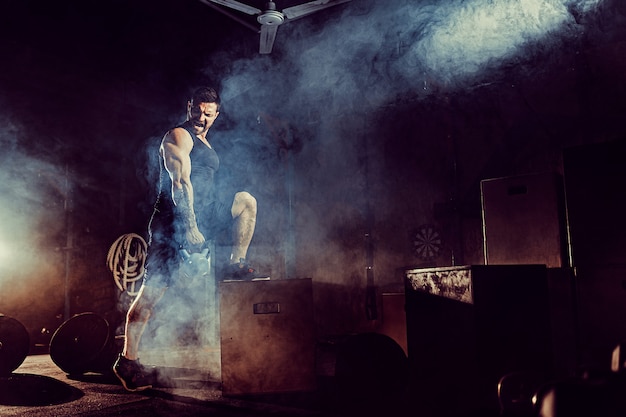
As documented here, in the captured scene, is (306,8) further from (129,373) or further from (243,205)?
(129,373)

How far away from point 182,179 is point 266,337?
1223mm

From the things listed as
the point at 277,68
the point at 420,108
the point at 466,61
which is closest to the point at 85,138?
the point at 277,68

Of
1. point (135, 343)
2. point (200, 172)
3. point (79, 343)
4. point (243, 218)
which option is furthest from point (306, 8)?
point (79, 343)

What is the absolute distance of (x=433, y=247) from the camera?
18.9ft

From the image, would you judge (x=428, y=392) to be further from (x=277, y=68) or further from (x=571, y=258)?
(x=277, y=68)

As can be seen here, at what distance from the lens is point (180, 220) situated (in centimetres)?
312

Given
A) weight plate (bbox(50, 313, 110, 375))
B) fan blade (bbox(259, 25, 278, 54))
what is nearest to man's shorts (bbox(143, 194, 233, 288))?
weight plate (bbox(50, 313, 110, 375))

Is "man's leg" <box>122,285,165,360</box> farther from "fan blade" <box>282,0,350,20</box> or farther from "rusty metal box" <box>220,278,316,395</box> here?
"fan blade" <box>282,0,350,20</box>

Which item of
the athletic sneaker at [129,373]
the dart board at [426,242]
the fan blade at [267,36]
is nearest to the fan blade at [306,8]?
the fan blade at [267,36]

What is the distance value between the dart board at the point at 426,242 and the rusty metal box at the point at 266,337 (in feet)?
10.3

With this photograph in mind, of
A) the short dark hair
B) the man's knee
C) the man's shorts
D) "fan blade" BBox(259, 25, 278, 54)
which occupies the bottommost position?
the man's shorts

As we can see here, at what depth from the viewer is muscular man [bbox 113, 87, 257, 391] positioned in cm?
305

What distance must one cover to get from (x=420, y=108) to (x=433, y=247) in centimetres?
190

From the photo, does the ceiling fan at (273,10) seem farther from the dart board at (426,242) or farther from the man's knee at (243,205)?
the dart board at (426,242)
